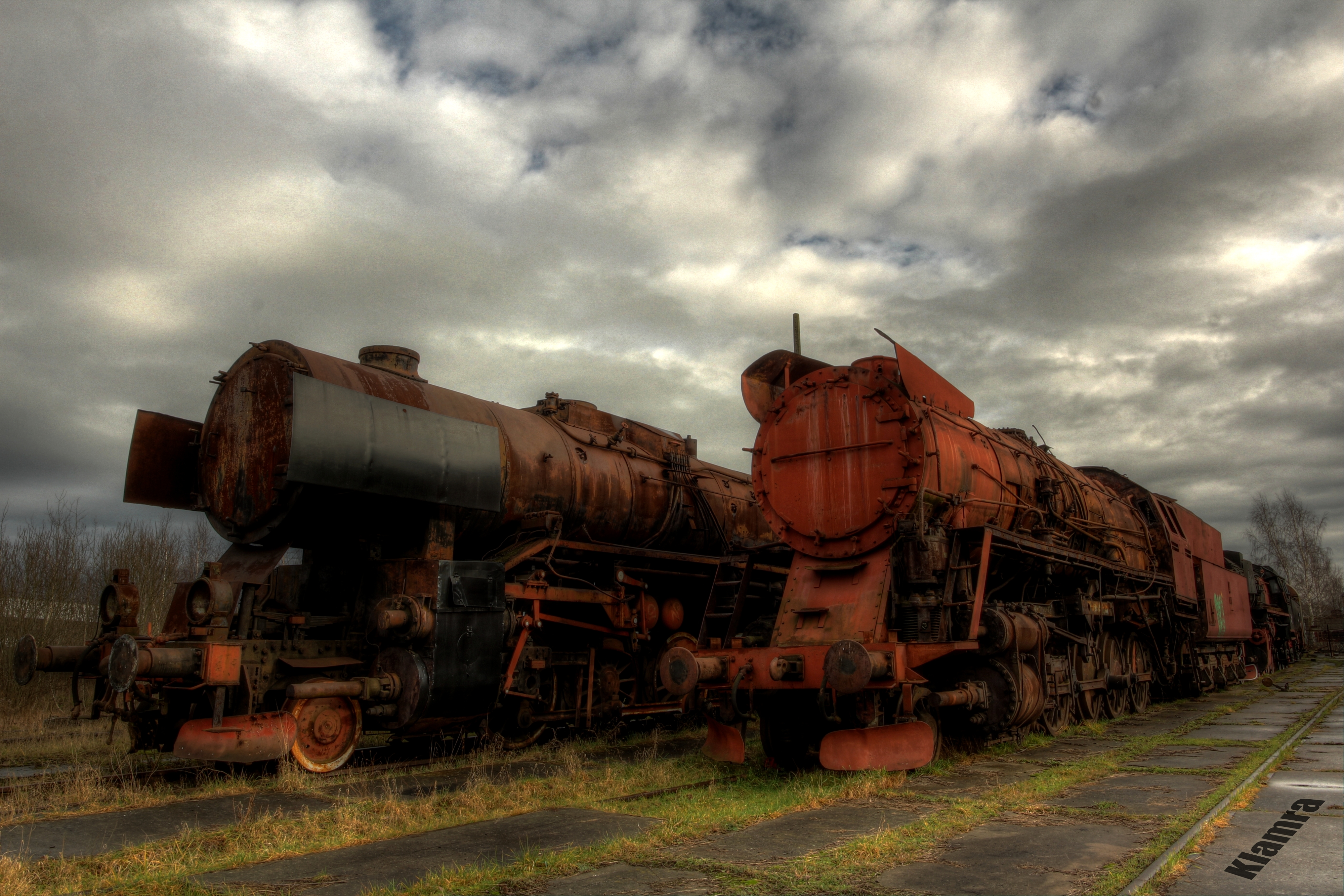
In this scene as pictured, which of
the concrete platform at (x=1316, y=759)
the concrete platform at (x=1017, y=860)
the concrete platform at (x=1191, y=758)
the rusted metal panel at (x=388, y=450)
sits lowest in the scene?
the concrete platform at (x=1017, y=860)

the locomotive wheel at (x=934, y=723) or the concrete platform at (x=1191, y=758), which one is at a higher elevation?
the locomotive wheel at (x=934, y=723)

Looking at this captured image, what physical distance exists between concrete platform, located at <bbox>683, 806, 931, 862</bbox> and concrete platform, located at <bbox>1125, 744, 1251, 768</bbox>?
10.5 feet

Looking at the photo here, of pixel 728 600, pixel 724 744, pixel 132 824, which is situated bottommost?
pixel 132 824

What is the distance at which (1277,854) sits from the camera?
15.8 feet

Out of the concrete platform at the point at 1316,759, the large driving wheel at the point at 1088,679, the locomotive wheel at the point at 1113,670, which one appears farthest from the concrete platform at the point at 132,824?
the locomotive wheel at the point at 1113,670

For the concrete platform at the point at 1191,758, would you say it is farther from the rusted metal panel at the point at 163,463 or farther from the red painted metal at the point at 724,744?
the rusted metal panel at the point at 163,463

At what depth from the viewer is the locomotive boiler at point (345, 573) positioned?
7500 mm

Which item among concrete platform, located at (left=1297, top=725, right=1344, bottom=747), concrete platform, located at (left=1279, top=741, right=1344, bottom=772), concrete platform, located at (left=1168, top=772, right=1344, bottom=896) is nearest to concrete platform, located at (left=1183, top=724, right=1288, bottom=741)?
concrete platform, located at (left=1297, top=725, right=1344, bottom=747)

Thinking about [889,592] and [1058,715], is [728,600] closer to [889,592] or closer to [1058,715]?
[889,592]

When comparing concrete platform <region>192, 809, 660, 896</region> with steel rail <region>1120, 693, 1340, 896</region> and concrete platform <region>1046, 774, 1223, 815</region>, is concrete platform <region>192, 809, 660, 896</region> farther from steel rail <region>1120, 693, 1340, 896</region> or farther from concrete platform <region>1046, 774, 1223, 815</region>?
concrete platform <region>1046, 774, 1223, 815</region>

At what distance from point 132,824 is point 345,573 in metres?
3.10

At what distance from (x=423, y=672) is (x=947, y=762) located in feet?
15.5

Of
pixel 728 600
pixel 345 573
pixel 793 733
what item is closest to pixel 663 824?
pixel 793 733

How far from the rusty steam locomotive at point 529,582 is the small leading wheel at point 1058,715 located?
0.06 metres
